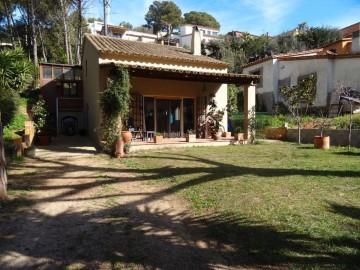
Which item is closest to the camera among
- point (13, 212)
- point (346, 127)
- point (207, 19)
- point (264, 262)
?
point (264, 262)

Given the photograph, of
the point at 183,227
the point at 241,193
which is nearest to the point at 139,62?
the point at 241,193

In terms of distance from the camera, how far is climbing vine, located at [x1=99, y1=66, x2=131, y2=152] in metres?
11.4

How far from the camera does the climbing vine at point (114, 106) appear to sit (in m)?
11.4

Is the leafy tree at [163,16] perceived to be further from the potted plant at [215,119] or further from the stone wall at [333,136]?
the stone wall at [333,136]

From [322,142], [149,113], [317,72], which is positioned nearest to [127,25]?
[317,72]

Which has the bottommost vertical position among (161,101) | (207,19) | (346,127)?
(346,127)

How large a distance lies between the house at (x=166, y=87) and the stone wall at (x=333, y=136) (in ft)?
11.4

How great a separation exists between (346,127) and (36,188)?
552 inches

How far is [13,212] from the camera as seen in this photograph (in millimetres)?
5812

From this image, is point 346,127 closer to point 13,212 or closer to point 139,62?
point 139,62

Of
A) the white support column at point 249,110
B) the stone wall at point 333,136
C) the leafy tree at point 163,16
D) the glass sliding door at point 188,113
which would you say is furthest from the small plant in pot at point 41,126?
the leafy tree at point 163,16

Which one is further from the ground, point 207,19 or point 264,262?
point 207,19

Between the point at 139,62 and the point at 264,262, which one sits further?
the point at 139,62

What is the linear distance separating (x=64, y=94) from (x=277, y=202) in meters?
19.8
